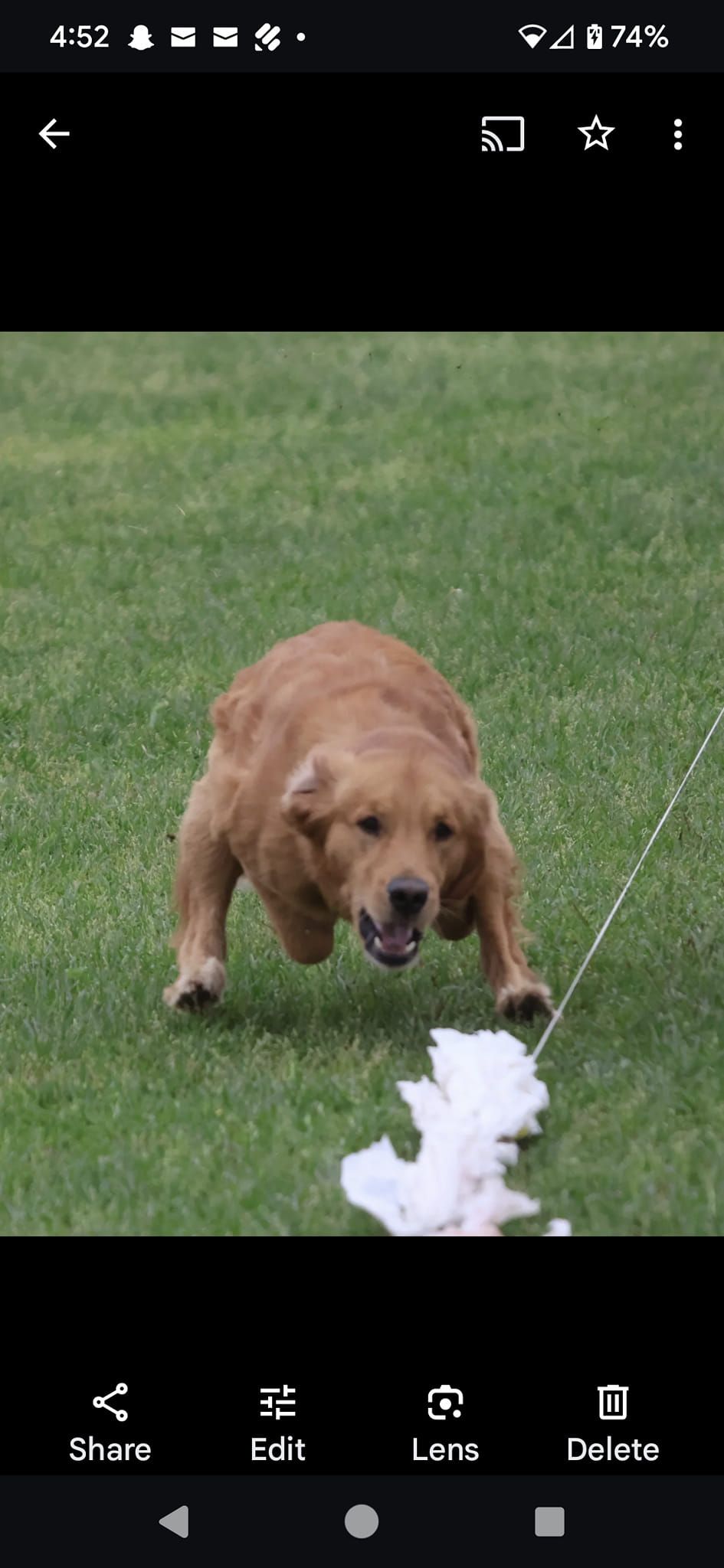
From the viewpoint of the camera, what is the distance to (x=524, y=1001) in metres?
5.59

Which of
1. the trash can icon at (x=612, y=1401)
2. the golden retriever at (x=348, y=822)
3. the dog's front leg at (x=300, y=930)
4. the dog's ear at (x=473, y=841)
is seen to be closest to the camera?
the trash can icon at (x=612, y=1401)

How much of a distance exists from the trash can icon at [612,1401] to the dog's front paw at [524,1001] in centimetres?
275

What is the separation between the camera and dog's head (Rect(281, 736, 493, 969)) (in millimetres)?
4984

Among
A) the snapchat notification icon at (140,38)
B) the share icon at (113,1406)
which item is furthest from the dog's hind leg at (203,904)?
the share icon at (113,1406)

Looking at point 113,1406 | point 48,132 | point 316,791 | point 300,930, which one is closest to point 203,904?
point 300,930

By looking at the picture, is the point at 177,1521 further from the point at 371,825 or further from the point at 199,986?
the point at 199,986

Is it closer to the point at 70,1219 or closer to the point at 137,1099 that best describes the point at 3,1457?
the point at 70,1219

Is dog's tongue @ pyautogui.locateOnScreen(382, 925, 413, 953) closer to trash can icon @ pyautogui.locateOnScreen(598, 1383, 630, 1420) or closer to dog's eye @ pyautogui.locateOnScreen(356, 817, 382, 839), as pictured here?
dog's eye @ pyautogui.locateOnScreen(356, 817, 382, 839)

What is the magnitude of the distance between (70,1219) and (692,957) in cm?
242

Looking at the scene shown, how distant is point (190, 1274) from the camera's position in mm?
3059

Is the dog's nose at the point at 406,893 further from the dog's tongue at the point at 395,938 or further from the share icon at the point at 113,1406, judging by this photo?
the share icon at the point at 113,1406

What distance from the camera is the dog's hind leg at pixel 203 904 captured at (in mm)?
5871

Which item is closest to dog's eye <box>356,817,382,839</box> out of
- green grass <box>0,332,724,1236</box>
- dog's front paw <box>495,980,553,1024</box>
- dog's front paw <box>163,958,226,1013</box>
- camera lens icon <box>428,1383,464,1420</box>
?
green grass <box>0,332,724,1236</box>

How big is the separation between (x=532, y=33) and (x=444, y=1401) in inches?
107
